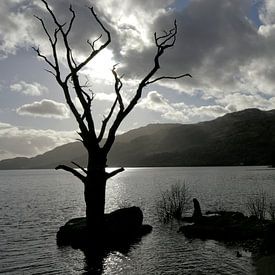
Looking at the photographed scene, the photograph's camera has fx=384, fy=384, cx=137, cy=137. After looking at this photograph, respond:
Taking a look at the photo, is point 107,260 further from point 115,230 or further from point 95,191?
point 115,230

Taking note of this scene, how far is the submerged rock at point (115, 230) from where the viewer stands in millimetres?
24969

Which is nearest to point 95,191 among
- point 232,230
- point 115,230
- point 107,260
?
point 107,260

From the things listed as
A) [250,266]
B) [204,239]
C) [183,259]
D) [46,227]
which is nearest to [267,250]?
[250,266]

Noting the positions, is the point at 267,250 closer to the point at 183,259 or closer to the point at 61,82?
the point at 183,259

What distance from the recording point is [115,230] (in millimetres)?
26906

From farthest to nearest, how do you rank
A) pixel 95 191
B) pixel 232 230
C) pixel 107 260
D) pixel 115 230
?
pixel 115 230, pixel 232 230, pixel 107 260, pixel 95 191

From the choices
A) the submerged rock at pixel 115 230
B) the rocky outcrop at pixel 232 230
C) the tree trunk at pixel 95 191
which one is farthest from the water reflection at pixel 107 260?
the rocky outcrop at pixel 232 230

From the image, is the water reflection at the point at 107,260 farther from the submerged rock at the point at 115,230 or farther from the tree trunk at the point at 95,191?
the tree trunk at the point at 95,191

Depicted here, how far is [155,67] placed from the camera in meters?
19.0

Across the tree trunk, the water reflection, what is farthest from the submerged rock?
the tree trunk

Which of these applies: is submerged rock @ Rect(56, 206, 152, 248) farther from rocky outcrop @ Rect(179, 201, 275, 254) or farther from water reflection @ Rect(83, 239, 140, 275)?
rocky outcrop @ Rect(179, 201, 275, 254)

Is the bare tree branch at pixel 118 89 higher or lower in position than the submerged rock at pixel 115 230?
higher

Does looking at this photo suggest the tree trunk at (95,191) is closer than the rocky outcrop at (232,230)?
Yes

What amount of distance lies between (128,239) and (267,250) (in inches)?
405
